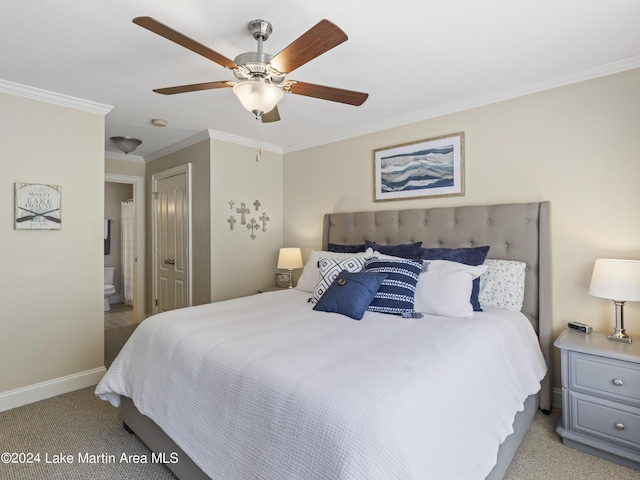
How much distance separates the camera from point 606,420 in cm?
193

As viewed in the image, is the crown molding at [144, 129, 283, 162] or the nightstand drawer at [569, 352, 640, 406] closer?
the nightstand drawer at [569, 352, 640, 406]

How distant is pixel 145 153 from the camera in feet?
15.0

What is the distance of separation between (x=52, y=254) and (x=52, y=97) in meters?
1.27

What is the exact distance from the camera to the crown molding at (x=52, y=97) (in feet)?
8.22

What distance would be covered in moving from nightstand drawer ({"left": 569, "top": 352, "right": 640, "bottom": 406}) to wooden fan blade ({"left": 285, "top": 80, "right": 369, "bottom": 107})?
2.01 metres

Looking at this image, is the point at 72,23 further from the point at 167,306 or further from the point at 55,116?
the point at 167,306

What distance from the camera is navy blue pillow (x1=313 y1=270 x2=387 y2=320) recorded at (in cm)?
212

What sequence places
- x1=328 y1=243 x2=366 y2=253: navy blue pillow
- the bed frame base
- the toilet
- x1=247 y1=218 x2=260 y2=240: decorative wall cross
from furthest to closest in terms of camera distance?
1. the toilet
2. x1=247 y1=218 x2=260 y2=240: decorative wall cross
3. x1=328 y1=243 x2=366 y2=253: navy blue pillow
4. the bed frame base

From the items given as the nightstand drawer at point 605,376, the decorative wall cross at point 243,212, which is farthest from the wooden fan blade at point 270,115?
the nightstand drawer at point 605,376

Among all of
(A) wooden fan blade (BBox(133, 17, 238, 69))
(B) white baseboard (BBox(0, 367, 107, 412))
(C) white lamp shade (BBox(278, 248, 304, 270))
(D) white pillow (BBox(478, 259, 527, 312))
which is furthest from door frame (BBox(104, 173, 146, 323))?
(D) white pillow (BBox(478, 259, 527, 312))

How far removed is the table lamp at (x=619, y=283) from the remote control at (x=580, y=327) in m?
0.13

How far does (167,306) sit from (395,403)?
398 centimetres

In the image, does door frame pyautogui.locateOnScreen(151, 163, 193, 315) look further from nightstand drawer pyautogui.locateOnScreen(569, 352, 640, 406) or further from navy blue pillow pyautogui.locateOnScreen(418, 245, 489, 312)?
nightstand drawer pyautogui.locateOnScreen(569, 352, 640, 406)

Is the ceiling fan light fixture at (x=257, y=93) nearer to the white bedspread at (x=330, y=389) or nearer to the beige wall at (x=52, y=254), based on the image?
the white bedspread at (x=330, y=389)
